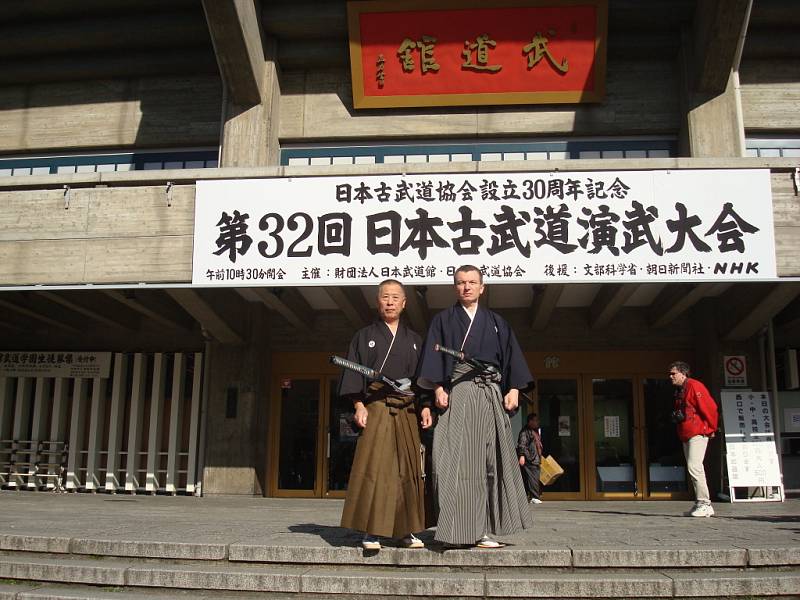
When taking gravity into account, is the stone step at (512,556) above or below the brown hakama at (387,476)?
below

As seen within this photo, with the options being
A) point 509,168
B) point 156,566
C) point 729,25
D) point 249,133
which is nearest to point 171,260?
point 249,133

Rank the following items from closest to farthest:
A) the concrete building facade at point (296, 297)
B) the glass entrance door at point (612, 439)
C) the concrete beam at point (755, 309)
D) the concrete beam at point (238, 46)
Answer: the concrete beam at point (755, 309)
the concrete beam at point (238, 46)
the concrete building facade at point (296, 297)
the glass entrance door at point (612, 439)

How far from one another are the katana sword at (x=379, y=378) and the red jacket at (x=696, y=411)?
4.19 m

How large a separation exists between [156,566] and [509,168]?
6.22m

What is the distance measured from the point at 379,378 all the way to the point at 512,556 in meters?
1.45

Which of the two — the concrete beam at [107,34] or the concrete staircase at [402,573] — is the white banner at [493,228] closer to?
the concrete staircase at [402,573]

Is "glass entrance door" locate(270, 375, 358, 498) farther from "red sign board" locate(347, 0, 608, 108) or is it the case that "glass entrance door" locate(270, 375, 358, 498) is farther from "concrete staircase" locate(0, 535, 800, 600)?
"concrete staircase" locate(0, 535, 800, 600)

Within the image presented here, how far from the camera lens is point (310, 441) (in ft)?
41.3

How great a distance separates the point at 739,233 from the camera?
28.2 ft

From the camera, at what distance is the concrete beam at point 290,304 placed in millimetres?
10361

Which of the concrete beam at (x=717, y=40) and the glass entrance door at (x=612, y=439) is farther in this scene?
the glass entrance door at (x=612, y=439)

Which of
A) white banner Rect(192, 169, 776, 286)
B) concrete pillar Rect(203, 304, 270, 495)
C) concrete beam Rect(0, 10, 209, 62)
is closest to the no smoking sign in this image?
white banner Rect(192, 169, 776, 286)

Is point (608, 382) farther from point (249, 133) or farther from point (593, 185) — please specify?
point (249, 133)

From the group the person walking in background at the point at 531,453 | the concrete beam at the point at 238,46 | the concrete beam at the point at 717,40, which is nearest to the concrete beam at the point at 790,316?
the concrete beam at the point at 717,40
